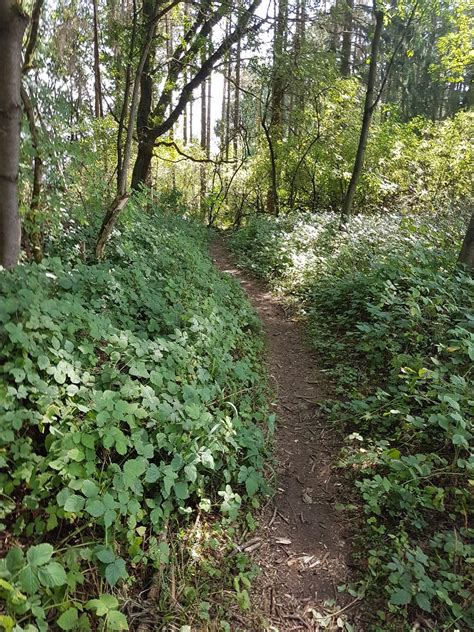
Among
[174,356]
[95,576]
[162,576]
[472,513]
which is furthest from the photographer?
[174,356]

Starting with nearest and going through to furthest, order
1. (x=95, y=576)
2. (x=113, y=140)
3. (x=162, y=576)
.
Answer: (x=95, y=576), (x=162, y=576), (x=113, y=140)

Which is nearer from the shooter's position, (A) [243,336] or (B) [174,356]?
(B) [174,356]

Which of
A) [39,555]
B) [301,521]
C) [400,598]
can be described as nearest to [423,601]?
[400,598]

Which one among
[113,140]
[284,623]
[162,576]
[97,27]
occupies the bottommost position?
[284,623]

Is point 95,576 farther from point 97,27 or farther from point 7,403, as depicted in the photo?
point 97,27

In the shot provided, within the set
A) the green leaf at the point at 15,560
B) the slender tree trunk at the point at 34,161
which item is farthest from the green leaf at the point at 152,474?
the slender tree trunk at the point at 34,161

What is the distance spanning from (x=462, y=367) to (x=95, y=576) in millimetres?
3597

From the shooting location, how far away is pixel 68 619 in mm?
1645

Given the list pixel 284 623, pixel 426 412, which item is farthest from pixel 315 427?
pixel 284 623

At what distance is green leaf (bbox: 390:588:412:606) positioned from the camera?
222cm

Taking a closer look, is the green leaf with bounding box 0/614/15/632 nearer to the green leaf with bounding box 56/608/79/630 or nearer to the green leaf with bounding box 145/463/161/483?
the green leaf with bounding box 56/608/79/630

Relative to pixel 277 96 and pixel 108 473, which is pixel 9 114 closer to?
pixel 108 473

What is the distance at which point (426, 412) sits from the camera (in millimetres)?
3455

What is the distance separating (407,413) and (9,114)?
363 cm
